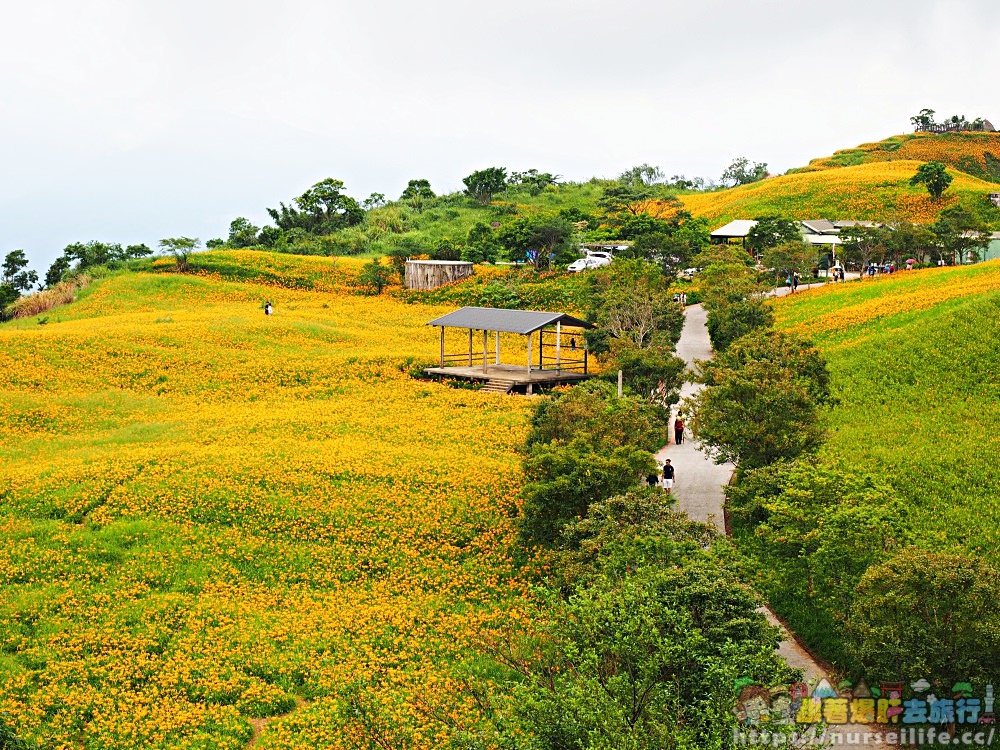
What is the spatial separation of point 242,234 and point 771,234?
165 feet

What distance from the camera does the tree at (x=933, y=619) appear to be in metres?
13.8

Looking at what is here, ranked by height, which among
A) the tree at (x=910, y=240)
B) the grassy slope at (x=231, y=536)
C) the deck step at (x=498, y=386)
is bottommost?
the grassy slope at (x=231, y=536)

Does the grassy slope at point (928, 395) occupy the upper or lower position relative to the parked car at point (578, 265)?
lower

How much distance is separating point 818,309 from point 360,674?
37609 mm

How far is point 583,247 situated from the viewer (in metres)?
74.1

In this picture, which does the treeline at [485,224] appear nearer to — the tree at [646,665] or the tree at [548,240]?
the tree at [548,240]

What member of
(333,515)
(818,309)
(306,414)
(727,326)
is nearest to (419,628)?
(333,515)

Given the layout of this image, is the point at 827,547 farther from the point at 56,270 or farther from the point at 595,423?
the point at 56,270

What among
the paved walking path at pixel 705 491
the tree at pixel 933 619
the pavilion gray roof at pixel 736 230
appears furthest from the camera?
the pavilion gray roof at pixel 736 230

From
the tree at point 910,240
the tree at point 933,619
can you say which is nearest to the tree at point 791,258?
the tree at point 910,240

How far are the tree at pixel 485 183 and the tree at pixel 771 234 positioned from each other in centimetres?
4139

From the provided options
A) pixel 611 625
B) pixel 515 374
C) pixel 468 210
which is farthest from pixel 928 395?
pixel 468 210

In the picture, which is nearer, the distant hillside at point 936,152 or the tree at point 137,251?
the tree at point 137,251

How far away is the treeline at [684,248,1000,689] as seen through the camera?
14.0 meters
